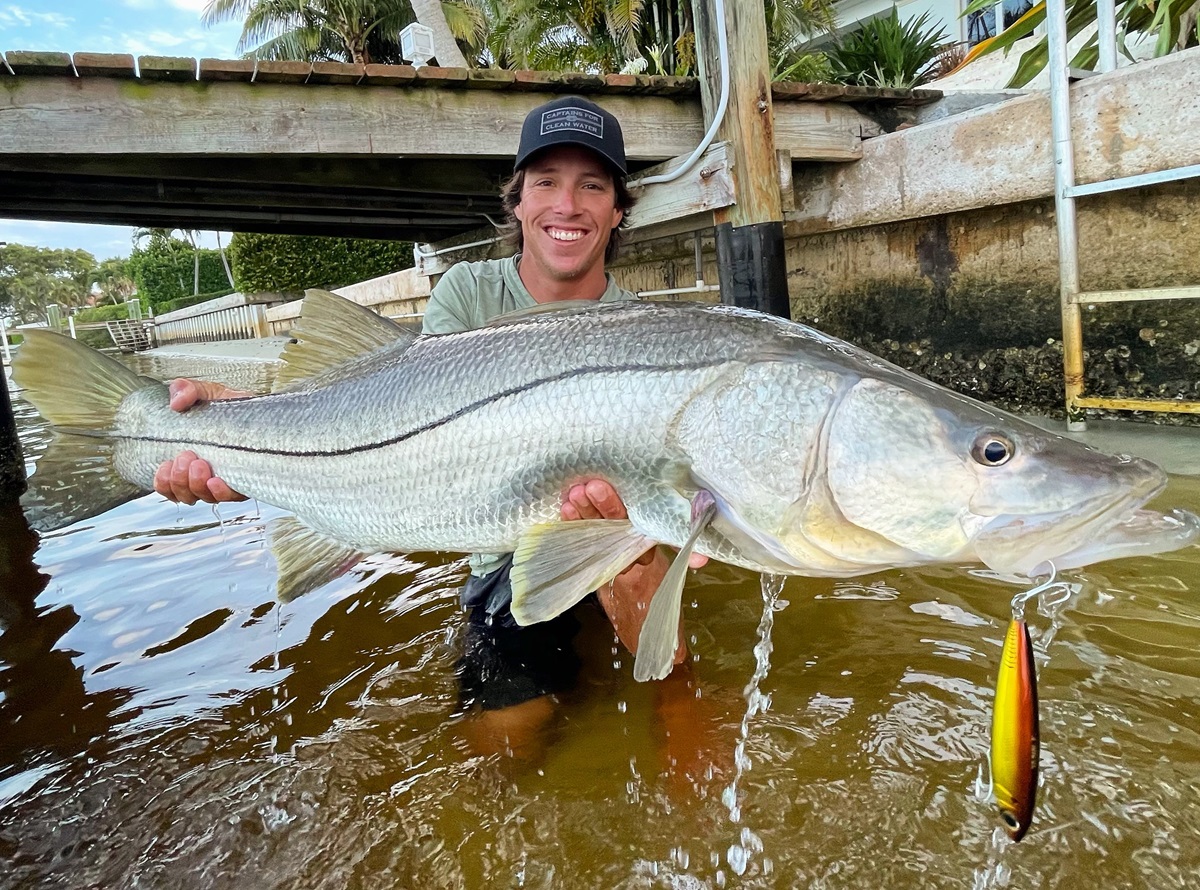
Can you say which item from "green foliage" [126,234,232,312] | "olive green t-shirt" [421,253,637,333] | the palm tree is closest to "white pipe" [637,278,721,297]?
"olive green t-shirt" [421,253,637,333]

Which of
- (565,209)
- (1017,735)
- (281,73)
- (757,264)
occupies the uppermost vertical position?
(281,73)

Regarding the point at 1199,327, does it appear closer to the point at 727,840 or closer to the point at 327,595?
the point at 727,840

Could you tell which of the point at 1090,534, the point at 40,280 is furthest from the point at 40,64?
the point at 40,280

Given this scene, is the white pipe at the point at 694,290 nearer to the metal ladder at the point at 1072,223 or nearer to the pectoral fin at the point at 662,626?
the metal ladder at the point at 1072,223

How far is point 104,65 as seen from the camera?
436cm

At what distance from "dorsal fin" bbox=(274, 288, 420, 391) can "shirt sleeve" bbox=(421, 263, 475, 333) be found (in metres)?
0.52

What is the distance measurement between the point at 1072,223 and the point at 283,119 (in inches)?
197

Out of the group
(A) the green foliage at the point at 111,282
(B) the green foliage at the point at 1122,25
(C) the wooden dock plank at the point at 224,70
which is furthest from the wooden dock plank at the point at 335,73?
(A) the green foliage at the point at 111,282

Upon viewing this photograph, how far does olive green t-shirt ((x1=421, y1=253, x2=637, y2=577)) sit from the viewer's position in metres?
2.93

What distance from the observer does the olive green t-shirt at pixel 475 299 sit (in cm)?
293

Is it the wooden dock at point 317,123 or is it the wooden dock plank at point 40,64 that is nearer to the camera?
the wooden dock plank at point 40,64

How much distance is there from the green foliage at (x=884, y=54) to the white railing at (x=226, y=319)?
49.8 ft

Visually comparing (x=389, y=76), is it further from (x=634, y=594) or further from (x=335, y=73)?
(x=634, y=594)

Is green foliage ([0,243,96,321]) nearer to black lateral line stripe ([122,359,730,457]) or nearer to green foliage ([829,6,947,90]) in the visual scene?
green foliage ([829,6,947,90])
